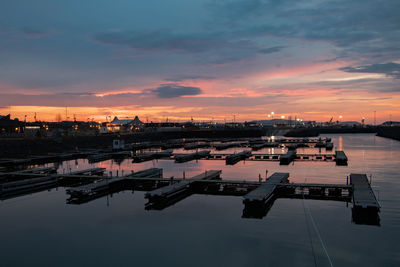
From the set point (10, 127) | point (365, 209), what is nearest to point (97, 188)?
point (365, 209)

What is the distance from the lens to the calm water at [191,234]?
1888 cm

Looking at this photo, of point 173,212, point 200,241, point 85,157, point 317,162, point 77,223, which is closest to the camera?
point 200,241

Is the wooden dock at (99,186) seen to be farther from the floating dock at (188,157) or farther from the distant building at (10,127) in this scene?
the distant building at (10,127)

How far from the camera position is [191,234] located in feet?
74.7

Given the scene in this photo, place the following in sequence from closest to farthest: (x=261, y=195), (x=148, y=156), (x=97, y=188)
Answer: (x=261, y=195)
(x=97, y=188)
(x=148, y=156)

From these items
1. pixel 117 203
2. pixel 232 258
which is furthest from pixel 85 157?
pixel 232 258

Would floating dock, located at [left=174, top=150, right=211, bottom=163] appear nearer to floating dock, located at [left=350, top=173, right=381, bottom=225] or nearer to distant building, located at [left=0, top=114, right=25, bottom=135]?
floating dock, located at [left=350, top=173, right=381, bottom=225]

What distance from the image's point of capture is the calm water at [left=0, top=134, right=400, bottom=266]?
743 inches

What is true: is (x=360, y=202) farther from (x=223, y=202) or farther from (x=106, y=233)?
(x=106, y=233)

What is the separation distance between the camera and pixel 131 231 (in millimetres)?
23328

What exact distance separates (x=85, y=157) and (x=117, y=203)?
4540 centimetres

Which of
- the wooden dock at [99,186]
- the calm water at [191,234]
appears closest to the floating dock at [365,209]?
the calm water at [191,234]

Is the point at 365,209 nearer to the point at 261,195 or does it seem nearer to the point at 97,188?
the point at 261,195

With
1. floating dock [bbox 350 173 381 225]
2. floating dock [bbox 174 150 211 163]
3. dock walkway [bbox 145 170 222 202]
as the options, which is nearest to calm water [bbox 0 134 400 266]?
floating dock [bbox 350 173 381 225]
